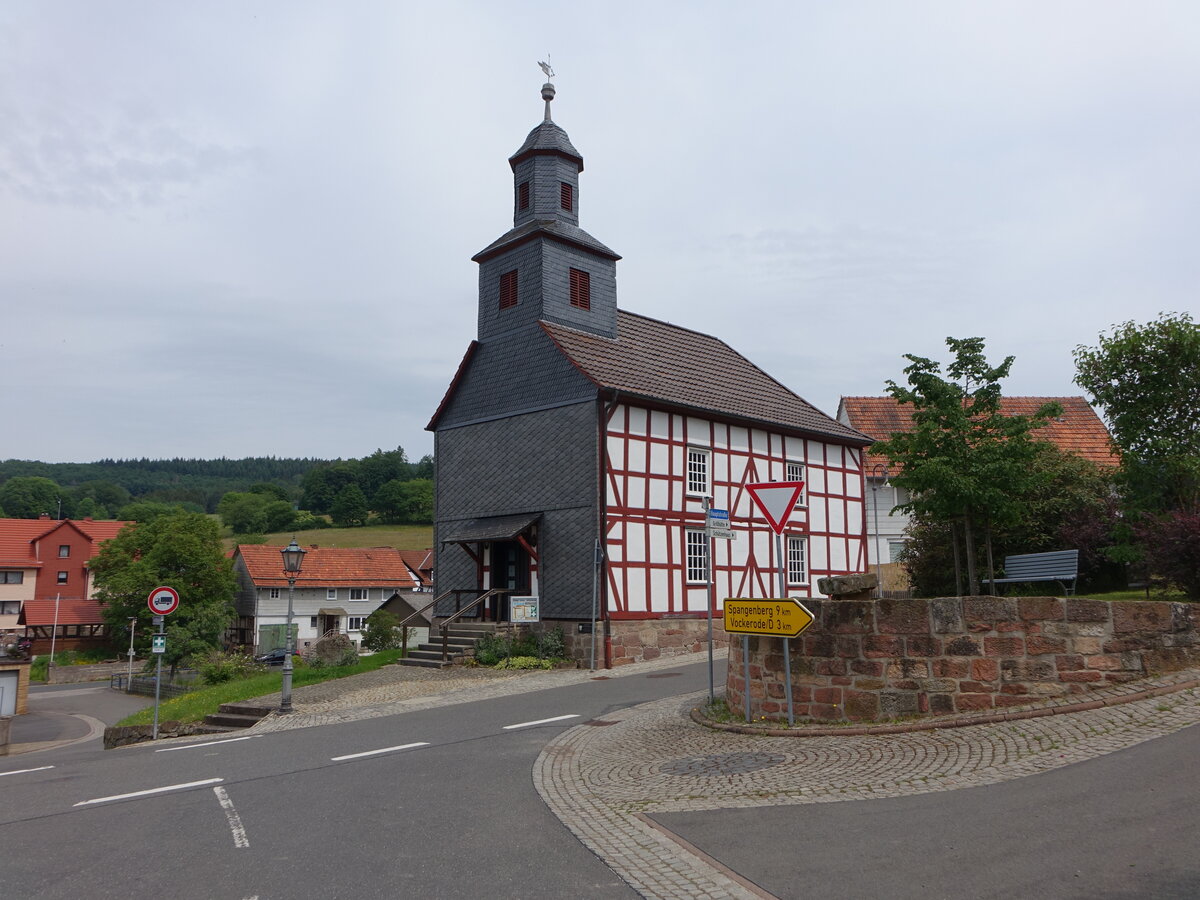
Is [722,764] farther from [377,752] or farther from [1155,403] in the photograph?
[1155,403]

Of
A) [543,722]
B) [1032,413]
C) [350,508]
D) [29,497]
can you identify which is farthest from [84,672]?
[29,497]

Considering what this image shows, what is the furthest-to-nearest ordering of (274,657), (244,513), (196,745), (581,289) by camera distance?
(244,513)
(274,657)
(581,289)
(196,745)

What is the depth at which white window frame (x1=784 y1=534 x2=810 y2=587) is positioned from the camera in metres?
27.9

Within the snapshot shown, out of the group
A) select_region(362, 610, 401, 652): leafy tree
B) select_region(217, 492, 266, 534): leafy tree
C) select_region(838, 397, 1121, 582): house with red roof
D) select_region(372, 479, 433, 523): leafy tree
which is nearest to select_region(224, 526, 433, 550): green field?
select_region(372, 479, 433, 523): leafy tree

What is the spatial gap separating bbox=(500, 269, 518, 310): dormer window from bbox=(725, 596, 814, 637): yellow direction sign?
1690 centimetres

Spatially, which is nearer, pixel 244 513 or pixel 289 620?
pixel 289 620

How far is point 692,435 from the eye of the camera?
2553 centimetres

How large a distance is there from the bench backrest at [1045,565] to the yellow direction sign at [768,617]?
9.92 m

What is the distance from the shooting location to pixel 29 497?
12838cm

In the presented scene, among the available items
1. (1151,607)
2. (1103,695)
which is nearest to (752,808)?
(1103,695)

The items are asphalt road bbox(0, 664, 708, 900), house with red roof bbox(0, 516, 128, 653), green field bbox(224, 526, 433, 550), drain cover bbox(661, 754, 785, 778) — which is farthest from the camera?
green field bbox(224, 526, 433, 550)

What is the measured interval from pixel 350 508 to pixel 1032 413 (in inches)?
3709

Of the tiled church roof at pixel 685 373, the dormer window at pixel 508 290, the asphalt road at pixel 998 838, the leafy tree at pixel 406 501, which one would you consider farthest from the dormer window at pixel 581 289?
the leafy tree at pixel 406 501

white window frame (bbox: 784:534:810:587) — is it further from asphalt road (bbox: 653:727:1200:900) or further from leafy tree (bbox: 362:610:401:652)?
asphalt road (bbox: 653:727:1200:900)
